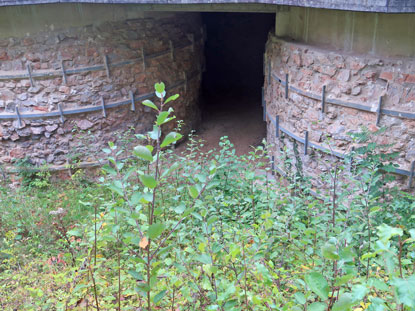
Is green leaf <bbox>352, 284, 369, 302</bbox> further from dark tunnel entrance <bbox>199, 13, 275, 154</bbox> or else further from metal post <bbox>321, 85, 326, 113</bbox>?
dark tunnel entrance <bbox>199, 13, 275, 154</bbox>

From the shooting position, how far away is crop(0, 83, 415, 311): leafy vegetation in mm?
1590

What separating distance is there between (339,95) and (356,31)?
0.68 metres

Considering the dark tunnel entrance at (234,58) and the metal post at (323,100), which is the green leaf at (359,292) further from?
the dark tunnel entrance at (234,58)

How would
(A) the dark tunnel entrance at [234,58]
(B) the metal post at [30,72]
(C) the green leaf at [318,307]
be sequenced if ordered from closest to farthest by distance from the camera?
1. (C) the green leaf at [318,307]
2. (B) the metal post at [30,72]
3. (A) the dark tunnel entrance at [234,58]

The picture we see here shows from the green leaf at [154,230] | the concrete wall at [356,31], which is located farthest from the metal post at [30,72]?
the green leaf at [154,230]

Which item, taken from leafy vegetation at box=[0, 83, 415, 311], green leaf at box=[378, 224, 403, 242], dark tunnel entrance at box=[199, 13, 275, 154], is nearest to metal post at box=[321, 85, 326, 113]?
leafy vegetation at box=[0, 83, 415, 311]

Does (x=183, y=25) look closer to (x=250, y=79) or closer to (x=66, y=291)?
(x=250, y=79)

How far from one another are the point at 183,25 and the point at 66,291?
18.7 feet

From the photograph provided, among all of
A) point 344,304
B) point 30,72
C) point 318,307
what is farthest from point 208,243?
point 30,72

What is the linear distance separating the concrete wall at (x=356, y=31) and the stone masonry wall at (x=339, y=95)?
114 mm

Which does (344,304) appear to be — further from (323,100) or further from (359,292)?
(323,100)

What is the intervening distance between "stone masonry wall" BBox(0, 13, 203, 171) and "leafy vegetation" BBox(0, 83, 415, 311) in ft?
2.12

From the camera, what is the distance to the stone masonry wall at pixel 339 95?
3709 mm

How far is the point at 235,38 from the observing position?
11.1m
